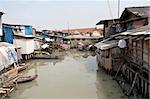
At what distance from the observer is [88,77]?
63.9 feet

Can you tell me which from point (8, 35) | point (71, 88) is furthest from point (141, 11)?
point (8, 35)

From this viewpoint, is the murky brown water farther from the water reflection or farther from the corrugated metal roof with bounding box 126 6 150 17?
the corrugated metal roof with bounding box 126 6 150 17

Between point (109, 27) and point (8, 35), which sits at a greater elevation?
point (109, 27)

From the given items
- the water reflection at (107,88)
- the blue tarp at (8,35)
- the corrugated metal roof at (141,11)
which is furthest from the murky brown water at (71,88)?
the blue tarp at (8,35)

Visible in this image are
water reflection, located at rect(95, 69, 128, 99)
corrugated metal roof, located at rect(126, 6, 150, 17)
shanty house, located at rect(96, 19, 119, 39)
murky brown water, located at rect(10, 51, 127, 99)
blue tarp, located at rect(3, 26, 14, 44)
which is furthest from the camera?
shanty house, located at rect(96, 19, 119, 39)

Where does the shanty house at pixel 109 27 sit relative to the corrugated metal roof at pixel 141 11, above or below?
below

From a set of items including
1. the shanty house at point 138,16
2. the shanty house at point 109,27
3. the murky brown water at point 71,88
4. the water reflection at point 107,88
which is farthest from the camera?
the shanty house at point 109,27

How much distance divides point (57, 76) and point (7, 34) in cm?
1019

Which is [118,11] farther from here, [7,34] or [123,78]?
[123,78]

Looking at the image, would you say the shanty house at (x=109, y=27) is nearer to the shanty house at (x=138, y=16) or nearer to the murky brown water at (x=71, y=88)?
the shanty house at (x=138, y=16)

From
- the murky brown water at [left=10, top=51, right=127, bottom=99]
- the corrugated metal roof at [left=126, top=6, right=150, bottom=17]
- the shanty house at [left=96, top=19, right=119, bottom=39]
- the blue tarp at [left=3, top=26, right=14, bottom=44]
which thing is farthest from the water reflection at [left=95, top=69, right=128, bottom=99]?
the blue tarp at [left=3, top=26, right=14, bottom=44]

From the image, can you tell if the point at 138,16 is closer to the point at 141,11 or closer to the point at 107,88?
the point at 141,11

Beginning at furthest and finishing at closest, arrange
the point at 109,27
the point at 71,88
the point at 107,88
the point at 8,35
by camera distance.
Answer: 1. the point at 109,27
2. the point at 8,35
3. the point at 71,88
4. the point at 107,88

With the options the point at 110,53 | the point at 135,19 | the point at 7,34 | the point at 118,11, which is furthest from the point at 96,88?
the point at 118,11
